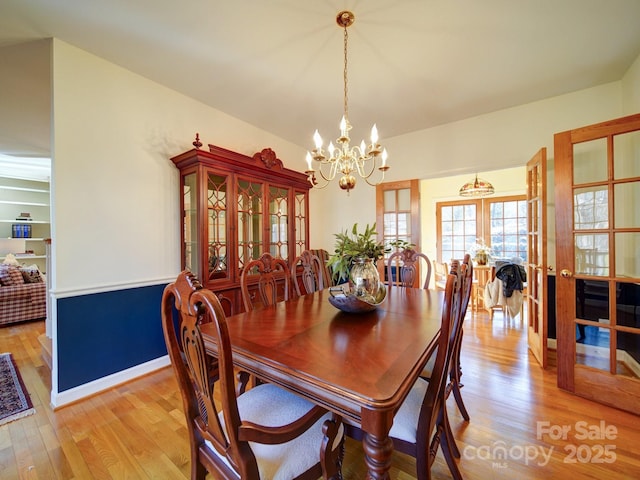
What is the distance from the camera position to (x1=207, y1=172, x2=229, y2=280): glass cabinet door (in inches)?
99.0

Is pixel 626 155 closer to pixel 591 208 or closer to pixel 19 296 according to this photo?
pixel 591 208

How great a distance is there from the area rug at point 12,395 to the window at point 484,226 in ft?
21.6

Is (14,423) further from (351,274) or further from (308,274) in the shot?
(351,274)

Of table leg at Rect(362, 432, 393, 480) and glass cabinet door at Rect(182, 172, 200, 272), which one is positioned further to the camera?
glass cabinet door at Rect(182, 172, 200, 272)

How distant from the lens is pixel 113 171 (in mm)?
2227

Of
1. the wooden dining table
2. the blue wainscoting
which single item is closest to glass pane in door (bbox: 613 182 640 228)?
the wooden dining table

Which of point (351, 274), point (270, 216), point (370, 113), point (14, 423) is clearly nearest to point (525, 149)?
point (370, 113)

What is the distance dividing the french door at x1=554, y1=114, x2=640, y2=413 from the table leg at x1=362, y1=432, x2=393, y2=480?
2.12 m

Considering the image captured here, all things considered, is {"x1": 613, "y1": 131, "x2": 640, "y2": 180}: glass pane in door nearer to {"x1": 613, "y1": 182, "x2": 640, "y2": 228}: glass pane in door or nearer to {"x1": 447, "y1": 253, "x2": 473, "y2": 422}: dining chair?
{"x1": 613, "y1": 182, "x2": 640, "y2": 228}: glass pane in door

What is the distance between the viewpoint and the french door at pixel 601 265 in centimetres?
185

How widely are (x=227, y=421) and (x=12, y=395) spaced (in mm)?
2625

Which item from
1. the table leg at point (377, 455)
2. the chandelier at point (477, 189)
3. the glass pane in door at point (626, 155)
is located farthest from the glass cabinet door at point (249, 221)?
the chandelier at point (477, 189)

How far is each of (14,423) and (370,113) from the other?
403 cm

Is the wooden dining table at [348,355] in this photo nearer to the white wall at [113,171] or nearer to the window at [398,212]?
the white wall at [113,171]
